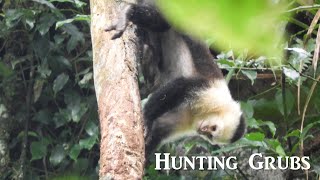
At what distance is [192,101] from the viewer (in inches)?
110

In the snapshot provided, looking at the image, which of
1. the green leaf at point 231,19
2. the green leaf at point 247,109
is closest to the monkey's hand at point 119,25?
the green leaf at point 247,109

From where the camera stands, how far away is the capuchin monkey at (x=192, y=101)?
2729 millimetres

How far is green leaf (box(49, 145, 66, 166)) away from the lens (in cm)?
354

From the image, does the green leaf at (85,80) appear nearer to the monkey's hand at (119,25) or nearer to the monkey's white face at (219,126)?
the monkey's white face at (219,126)

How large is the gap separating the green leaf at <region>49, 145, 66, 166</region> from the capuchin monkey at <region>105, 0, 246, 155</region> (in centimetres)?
94

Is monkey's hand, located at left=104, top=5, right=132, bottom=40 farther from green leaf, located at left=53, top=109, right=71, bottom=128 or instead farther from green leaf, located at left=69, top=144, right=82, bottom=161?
green leaf, located at left=53, top=109, right=71, bottom=128

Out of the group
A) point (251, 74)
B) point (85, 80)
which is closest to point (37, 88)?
point (85, 80)

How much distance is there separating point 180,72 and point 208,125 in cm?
30

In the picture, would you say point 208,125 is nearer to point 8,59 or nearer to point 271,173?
point 271,173

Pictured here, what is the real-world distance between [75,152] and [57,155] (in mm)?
217

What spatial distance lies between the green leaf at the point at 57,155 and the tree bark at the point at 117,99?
1557 millimetres

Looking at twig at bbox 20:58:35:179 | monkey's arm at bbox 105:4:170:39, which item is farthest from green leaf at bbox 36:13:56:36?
monkey's arm at bbox 105:4:170:39

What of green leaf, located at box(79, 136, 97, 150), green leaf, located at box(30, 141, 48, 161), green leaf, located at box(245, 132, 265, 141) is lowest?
green leaf, located at box(30, 141, 48, 161)

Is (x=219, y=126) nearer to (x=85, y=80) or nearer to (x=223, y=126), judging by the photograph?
(x=223, y=126)
